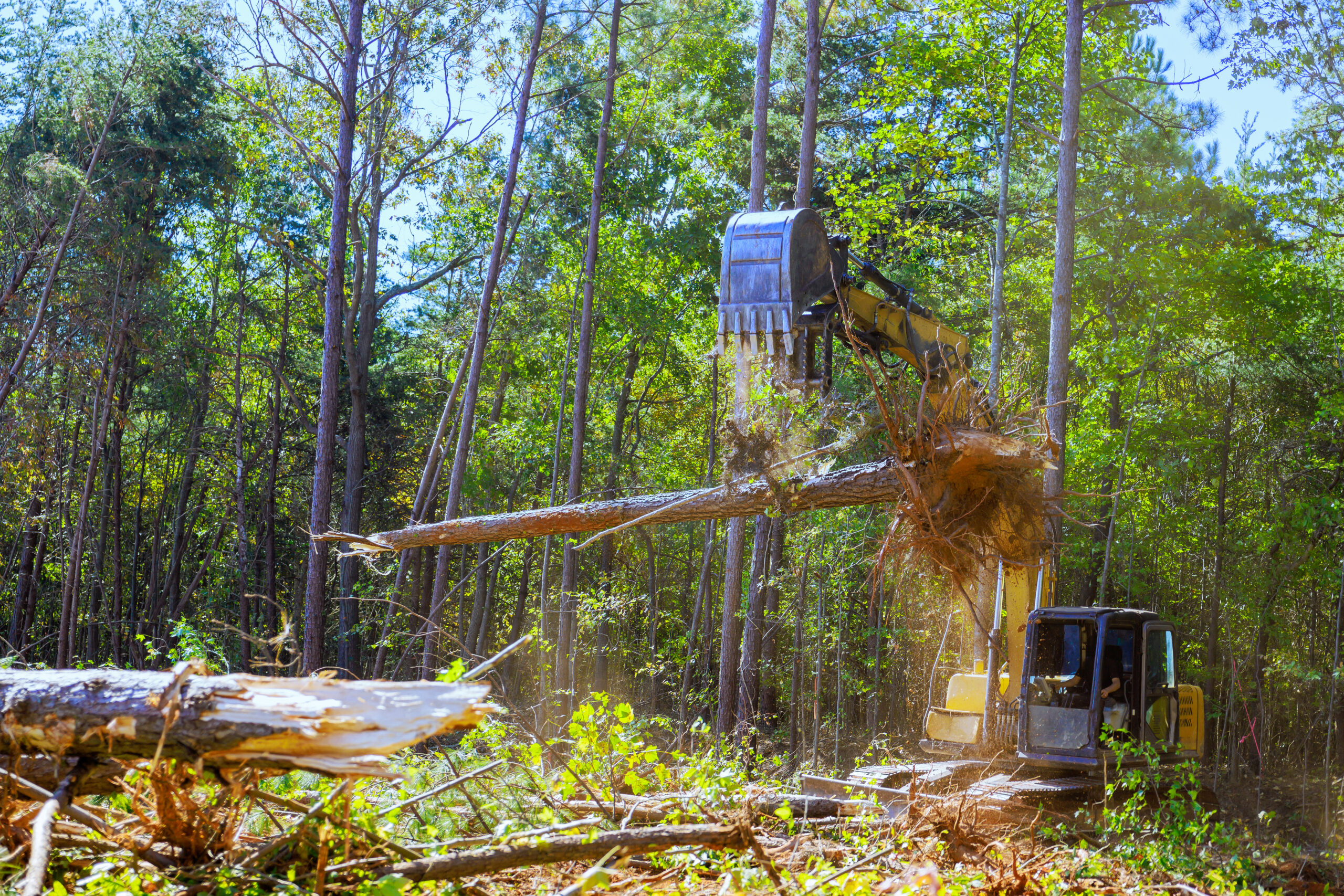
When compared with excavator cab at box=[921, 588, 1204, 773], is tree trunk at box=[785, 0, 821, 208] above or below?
above

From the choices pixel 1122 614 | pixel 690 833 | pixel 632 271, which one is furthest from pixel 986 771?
pixel 632 271

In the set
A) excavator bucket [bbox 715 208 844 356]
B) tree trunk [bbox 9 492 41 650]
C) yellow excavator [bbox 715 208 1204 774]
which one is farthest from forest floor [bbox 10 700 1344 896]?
tree trunk [bbox 9 492 41 650]

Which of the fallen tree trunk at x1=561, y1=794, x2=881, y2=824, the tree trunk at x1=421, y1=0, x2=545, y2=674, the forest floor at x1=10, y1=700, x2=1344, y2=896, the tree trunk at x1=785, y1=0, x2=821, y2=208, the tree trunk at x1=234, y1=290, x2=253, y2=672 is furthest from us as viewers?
the tree trunk at x1=234, y1=290, x2=253, y2=672

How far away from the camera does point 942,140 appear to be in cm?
1509

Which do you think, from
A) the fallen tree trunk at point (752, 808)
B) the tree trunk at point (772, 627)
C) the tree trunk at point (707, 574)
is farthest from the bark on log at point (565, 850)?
the tree trunk at point (707, 574)

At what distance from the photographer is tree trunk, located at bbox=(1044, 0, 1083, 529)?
37.5 feet

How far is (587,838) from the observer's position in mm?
4078

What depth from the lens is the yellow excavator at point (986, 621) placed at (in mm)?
6875

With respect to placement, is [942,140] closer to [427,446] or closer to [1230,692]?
[1230,692]

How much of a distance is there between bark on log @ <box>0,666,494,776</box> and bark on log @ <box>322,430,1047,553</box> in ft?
12.6

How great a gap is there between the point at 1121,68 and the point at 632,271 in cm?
999

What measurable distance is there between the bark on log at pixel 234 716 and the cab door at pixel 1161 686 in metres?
6.99

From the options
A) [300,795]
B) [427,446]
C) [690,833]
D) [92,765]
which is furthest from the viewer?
[427,446]

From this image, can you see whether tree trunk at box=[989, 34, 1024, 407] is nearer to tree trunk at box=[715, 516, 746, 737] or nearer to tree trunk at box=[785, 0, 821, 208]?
tree trunk at box=[785, 0, 821, 208]
